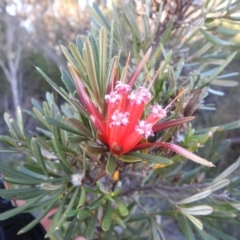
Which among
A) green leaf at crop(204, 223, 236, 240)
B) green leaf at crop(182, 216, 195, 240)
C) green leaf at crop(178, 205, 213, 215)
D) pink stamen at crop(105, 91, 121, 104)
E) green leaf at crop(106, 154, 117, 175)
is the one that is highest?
pink stamen at crop(105, 91, 121, 104)

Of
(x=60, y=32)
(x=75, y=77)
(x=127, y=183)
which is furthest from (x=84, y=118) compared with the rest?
(x=60, y=32)

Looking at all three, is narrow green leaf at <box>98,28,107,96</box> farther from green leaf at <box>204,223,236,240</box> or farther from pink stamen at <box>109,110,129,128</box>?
green leaf at <box>204,223,236,240</box>

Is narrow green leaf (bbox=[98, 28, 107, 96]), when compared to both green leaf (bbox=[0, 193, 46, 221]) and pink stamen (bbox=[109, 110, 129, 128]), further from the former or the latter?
green leaf (bbox=[0, 193, 46, 221])

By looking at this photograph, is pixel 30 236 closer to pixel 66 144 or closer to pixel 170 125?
pixel 66 144

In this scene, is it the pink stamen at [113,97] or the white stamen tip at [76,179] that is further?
the white stamen tip at [76,179]

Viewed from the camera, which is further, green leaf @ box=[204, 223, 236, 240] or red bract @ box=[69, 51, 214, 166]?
green leaf @ box=[204, 223, 236, 240]

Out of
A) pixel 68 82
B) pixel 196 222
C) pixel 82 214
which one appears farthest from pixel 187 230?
pixel 68 82

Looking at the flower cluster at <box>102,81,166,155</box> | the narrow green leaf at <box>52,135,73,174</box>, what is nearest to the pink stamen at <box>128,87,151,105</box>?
the flower cluster at <box>102,81,166,155</box>

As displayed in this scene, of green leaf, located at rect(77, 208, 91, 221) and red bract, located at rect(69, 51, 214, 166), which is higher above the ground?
red bract, located at rect(69, 51, 214, 166)

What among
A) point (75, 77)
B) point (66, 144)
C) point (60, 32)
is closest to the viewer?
point (75, 77)

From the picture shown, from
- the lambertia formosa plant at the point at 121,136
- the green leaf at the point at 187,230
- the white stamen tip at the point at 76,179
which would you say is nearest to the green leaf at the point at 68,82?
the lambertia formosa plant at the point at 121,136

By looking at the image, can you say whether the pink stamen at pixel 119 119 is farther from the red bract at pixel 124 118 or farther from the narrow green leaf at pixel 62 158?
the narrow green leaf at pixel 62 158
